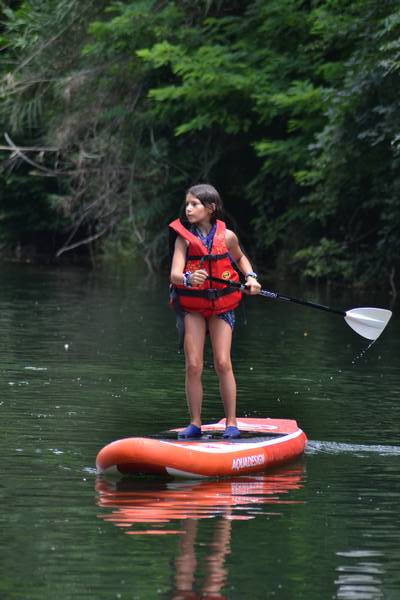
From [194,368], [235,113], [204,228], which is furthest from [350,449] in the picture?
[235,113]

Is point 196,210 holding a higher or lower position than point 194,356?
higher

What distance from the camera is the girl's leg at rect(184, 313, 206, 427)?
10438 mm

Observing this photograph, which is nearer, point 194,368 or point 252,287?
point 252,287

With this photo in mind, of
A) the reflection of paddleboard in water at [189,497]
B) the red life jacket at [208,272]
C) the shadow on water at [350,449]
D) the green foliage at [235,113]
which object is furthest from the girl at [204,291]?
the green foliage at [235,113]

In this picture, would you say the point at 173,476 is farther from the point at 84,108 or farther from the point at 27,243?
the point at 27,243

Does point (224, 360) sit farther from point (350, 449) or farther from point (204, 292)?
point (350, 449)

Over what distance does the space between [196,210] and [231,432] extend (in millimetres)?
1438

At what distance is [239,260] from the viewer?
35.1 ft

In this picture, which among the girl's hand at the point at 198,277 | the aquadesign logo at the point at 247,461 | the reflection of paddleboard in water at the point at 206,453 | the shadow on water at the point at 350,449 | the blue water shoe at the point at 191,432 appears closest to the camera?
the reflection of paddleboard in water at the point at 206,453

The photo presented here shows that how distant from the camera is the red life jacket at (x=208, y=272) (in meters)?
10.4

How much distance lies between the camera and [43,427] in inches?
Answer: 442

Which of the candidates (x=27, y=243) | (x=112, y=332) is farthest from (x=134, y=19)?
(x=27, y=243)

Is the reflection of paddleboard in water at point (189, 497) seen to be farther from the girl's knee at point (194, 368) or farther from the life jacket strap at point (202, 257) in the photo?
the life jacket strap at point (202, 257)

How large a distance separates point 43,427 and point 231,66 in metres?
19.7
